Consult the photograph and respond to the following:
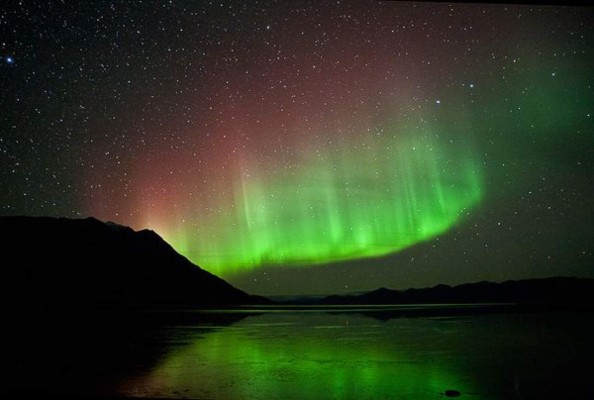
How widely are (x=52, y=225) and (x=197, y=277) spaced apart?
53.9m

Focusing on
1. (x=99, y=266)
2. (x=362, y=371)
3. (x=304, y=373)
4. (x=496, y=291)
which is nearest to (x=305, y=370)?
(x=304, y=373)

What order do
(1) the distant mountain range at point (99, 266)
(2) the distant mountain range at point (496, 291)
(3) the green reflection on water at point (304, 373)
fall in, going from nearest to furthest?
(3) the green reflection on water at point (304, 373) → (1) the distant mountain range at point (99, 266) → (2) the distant mountain range at point (496, 291)

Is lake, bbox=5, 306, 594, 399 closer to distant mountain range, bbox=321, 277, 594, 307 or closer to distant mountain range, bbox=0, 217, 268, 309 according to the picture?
distant mountain range, bbox=0, 217, 268, 309

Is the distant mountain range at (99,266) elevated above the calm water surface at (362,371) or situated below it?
above

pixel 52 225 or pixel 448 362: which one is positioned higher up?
pixel 52 225

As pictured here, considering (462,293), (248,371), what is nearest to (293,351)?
(248,371)

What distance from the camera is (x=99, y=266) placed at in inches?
5354

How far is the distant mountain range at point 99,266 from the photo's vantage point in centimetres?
11138

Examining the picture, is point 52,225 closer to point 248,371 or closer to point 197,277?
point 197,277

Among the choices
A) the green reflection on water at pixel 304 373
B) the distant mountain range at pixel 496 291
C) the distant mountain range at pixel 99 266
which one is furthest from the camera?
the distant mountain range at pixel 496 291

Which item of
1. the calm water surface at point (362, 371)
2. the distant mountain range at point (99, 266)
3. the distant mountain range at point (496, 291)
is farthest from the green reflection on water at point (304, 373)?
the distant mountain range at point (496, 291)

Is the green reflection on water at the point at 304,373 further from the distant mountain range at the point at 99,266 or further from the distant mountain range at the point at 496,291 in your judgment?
the distant mountain range at the point at 496,291

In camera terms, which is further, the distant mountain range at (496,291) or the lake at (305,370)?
the distant mountain range at (496,291)

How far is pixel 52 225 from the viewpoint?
15012 cm
